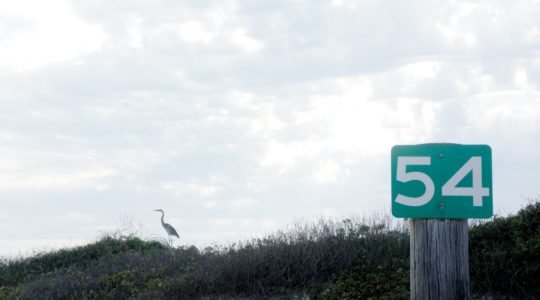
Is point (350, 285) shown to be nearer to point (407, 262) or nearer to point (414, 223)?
point (407, 262)

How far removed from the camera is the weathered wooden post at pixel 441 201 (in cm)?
519

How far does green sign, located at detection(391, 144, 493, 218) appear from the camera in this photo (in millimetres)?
5188

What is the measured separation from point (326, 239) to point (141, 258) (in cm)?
448

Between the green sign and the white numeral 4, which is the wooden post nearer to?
the green sign

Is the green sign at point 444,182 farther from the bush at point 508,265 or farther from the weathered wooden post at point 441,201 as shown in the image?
the bush at point 508,265

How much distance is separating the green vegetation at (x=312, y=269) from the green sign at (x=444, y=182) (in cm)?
549

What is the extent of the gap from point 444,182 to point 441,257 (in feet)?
1.85

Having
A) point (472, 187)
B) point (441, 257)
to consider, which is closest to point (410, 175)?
point (472, 187)

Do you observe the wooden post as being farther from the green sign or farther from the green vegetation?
the green vegetation

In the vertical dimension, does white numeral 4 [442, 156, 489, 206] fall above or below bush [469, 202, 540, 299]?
above

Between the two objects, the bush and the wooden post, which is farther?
the bush

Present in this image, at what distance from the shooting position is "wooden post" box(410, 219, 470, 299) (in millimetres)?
5254

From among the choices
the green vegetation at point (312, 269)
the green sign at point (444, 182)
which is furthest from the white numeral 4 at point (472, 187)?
the green vegetation at point (312, 269)

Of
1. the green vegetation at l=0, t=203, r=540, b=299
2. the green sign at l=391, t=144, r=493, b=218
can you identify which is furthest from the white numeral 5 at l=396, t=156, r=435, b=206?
the green vegetation at l=0, t=203, r=540, b=299
